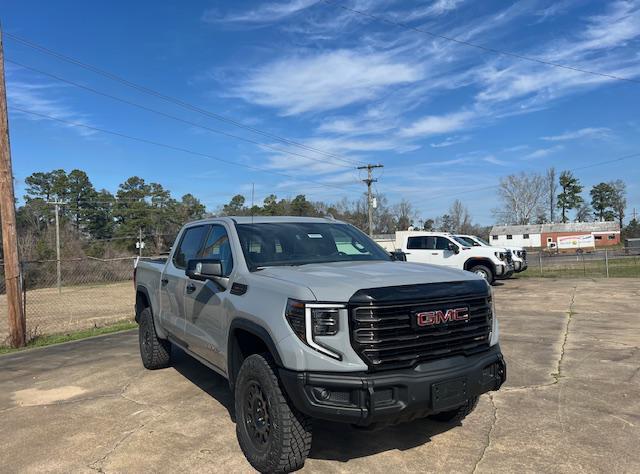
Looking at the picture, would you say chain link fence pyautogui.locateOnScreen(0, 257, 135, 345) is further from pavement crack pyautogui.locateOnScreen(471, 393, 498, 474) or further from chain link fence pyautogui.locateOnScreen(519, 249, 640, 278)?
chain link fence pyautogui.locateOnScreen(519, 249, 640, 278)

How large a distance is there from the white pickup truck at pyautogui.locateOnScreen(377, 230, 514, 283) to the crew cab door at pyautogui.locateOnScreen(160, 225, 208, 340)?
485 inches

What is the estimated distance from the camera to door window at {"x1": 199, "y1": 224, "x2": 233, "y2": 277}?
14.6 ft

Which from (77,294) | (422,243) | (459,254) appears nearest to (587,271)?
(459,254)

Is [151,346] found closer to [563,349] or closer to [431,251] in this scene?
[563,349]

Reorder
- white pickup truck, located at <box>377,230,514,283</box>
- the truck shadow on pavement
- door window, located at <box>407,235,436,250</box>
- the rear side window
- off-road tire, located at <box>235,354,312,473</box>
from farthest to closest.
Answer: door window, located at <box>407,235,436,250</box> → white pickup truck, located at <box>377,230,514,283</box> → the rear side window → the truck shadow on pavement → off-road tire, located at <box>235,354,312,473</box>

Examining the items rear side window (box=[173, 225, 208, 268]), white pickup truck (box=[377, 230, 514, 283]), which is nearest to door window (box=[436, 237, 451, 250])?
white pickup truck (box=[377, 230, 514, 283])

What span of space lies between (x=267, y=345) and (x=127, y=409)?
8.24 ft

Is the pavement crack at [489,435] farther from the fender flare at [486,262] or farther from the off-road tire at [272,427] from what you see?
the fender flare at [486,262]

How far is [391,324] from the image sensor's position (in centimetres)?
323

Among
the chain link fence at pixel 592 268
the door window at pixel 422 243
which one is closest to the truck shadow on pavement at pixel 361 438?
the door window at pixel 422 243

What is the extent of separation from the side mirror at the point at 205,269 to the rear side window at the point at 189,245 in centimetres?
111

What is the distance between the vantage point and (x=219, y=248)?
4840mm

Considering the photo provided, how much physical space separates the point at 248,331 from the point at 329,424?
1.35 metres

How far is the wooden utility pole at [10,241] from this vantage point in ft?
31.0
